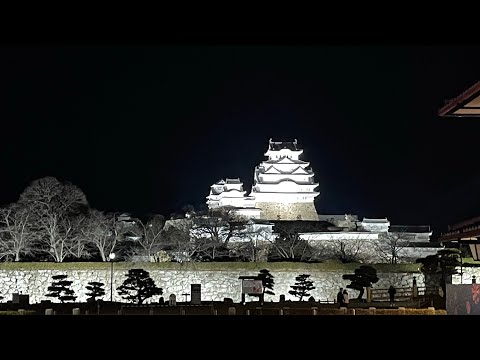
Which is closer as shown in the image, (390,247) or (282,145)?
(390,247)

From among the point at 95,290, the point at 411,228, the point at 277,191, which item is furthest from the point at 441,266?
the point at 277,191

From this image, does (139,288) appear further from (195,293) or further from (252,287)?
(252,287)

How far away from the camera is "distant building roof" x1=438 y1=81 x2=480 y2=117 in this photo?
1002cm

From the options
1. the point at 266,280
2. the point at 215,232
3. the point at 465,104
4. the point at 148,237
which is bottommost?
the point at 266,280

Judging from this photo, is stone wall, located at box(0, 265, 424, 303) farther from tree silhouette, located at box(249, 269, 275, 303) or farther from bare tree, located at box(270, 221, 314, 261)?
bare tree, located at box(270, 221, 314, 261)

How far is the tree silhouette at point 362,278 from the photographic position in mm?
21781

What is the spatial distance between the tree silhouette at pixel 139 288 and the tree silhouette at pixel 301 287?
3.45 m

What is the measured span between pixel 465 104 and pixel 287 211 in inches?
998

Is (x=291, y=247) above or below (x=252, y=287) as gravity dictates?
above

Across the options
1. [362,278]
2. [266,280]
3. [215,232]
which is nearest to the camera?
[362,278]

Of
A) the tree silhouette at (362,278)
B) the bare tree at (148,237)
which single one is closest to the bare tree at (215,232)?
the bare tree at (148,237)

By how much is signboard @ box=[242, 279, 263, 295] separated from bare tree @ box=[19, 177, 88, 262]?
602cm

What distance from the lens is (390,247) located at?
30.2 meters
